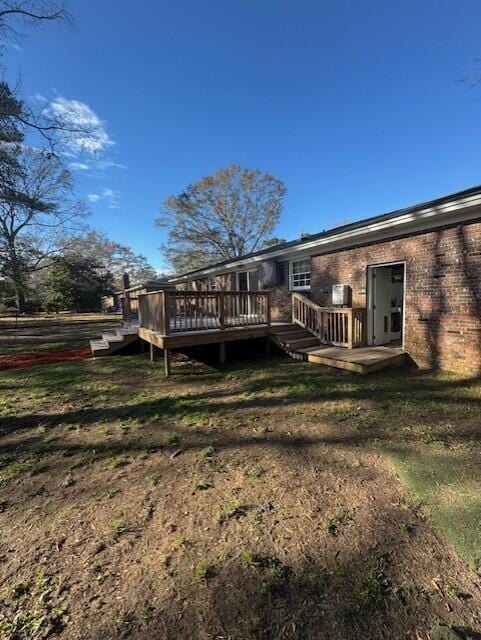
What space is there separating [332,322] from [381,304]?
1279 mm

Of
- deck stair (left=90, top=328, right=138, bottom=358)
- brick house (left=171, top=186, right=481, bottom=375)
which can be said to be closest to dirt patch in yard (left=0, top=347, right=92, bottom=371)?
deck stair (left=90, top=328, right=138, bottom=358)

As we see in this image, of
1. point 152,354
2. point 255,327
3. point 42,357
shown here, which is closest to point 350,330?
point 255,327

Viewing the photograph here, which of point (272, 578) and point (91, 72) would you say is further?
point (91, 72)

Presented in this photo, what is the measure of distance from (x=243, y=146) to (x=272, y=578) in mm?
28685

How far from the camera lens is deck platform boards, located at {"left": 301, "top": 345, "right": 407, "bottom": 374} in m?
6.01

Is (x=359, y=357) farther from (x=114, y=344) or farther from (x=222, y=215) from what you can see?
(x=222, y=215)

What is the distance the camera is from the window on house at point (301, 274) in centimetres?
956

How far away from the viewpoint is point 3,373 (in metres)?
7.64

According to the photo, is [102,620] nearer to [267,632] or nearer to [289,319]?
[267,632]

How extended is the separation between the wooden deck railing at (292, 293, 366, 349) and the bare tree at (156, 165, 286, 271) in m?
21.0

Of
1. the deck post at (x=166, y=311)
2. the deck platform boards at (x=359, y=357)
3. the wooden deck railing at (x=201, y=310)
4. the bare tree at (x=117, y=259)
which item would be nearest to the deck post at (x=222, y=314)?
the wooden deck railing at (x=201, y=310)

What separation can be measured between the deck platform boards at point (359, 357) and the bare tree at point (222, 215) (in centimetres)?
2285

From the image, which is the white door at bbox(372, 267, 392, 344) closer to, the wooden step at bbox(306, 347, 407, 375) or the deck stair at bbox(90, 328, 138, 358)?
the wooden step at bbox(306, 347, 407, 375)

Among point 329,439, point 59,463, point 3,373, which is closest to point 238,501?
point 329,439
